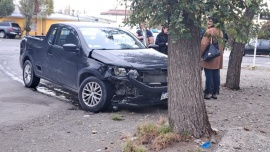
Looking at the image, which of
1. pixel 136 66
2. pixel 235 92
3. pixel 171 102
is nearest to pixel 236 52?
pixel 235 92

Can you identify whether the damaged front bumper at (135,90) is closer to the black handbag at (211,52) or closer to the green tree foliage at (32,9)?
the black handbag at (211,52)

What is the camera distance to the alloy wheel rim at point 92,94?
7785 millimetres

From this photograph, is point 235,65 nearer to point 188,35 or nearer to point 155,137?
point 155,137

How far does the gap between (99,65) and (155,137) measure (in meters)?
2.60

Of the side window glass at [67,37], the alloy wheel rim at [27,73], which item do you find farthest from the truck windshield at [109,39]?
the alloy wheel rim at [27,73]

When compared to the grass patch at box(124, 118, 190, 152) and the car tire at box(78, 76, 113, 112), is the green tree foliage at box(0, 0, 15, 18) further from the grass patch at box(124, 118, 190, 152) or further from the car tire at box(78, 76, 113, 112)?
the grass patch at box(124, 118, 190, 152)

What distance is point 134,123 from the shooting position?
Answer: 23.0ft

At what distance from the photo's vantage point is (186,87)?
5488 mm

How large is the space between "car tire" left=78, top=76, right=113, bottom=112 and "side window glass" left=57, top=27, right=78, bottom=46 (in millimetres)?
1121

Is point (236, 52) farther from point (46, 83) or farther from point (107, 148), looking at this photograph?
point (107, 148)

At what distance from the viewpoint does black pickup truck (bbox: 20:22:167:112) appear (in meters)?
7.58

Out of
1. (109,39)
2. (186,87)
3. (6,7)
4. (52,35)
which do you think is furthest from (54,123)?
(6,7)

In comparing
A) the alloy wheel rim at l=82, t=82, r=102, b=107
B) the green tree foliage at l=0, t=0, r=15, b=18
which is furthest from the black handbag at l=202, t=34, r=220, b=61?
the green tree foliage at l=0, t=0, r=15, b=18

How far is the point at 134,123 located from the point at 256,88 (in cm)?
527
